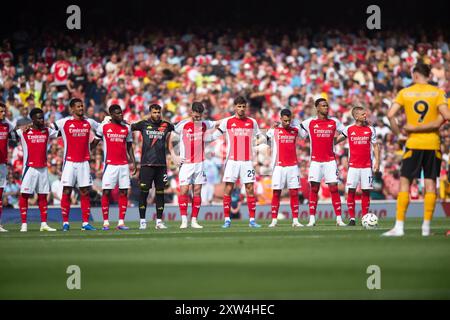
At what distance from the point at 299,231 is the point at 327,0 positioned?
1911 cm

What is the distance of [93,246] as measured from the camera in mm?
13641

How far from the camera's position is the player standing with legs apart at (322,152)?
63.3ft

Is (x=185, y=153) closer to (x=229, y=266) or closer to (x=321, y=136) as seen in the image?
(x=321, y=136)

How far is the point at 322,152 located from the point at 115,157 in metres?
4.30

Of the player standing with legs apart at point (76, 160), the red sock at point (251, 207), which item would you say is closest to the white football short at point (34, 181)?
the player standing with legs apart at point (76, 160)

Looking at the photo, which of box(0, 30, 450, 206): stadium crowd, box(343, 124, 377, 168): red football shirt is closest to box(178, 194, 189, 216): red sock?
box(343, 124, 377, 168): red football shirt

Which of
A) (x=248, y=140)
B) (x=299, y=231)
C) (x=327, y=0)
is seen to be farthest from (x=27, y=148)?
(x=327, y=0)

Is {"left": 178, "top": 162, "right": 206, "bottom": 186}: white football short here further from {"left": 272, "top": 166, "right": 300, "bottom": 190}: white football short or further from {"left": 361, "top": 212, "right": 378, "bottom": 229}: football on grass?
{"left": 361, "top": 212, "right": 378, "bottom": 229}: football on grass

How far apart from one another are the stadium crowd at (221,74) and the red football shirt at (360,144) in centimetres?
736

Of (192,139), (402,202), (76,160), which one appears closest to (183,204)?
(192,139)

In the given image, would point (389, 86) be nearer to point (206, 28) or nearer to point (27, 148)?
point (206, 28)

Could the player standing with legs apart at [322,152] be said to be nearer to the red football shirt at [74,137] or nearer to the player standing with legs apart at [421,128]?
the red football shirt at [74,137]

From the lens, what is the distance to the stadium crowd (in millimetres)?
29594

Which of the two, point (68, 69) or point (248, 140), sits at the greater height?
point (68, 69)
